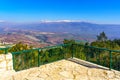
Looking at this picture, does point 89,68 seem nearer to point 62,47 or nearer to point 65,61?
point 65,61

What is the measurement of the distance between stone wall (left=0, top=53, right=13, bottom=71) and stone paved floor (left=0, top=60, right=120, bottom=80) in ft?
0.69

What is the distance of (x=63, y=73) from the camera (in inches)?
227

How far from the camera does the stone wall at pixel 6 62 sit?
212 inches

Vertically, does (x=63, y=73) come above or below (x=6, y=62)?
below

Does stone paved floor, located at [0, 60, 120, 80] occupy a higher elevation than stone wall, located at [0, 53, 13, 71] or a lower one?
lower

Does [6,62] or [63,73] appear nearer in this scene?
[6,62]

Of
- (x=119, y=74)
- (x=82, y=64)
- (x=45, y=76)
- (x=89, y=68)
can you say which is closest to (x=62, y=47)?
(x=82, y=64)

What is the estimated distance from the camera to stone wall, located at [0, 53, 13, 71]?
5.39m

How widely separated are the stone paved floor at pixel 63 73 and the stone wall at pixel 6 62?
8.3 inches

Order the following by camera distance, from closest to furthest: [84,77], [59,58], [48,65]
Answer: [84,77] < [48,65] < [59,58]

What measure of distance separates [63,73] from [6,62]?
2067 millimetres

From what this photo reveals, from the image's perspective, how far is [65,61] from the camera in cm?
719

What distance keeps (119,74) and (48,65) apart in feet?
9.21

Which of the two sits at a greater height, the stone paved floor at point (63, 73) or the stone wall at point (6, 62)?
the stone wall at point (6, 62)
